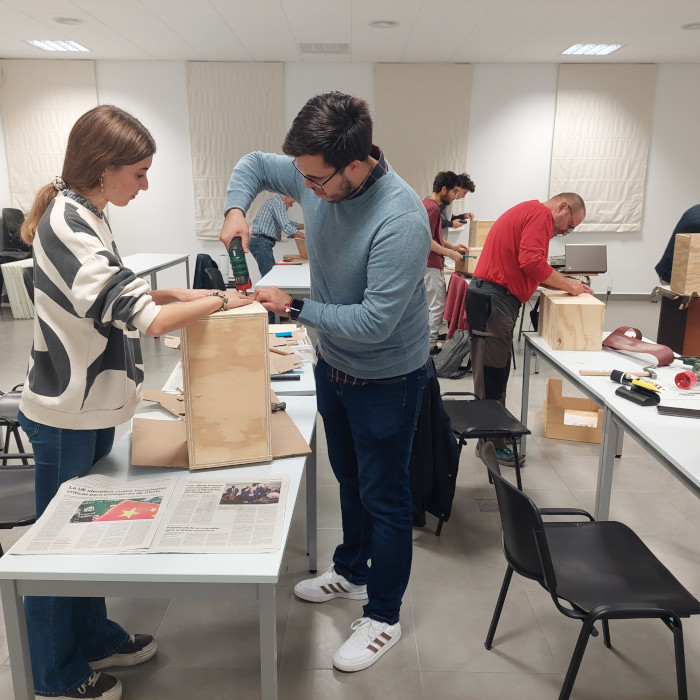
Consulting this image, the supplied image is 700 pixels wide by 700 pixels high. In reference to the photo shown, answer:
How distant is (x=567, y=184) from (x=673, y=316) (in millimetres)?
3676

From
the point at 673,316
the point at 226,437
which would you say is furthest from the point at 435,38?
the point at 226,437

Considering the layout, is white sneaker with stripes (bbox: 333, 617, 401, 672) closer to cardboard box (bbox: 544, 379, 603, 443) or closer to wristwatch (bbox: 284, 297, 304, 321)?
wristwatch (bbox: 284, 297, 304, 321)

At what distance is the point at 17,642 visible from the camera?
119 centimetres

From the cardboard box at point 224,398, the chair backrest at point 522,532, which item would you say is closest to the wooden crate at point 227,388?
the cardboard box at point 224,398

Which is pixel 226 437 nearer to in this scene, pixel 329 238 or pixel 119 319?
pixel 119 319

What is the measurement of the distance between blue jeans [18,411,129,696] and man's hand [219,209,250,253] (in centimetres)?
57

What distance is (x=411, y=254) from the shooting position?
141 cm

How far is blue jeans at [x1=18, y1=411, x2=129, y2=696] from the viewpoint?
1.39 meters

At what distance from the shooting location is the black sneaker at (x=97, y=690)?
5.02 feet

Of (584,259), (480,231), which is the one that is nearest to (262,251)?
(480,231)

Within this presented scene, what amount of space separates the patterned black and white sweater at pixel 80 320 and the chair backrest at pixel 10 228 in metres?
6.66

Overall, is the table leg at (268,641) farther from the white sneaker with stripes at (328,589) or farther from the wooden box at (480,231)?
the wooden box at (480,231)

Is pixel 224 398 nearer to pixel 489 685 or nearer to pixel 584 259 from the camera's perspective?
pixel 489 685

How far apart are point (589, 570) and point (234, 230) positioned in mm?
1276
